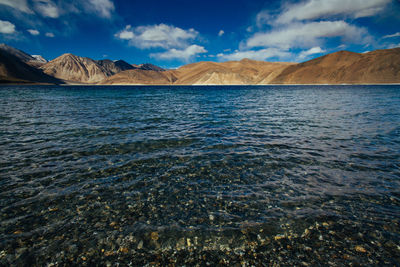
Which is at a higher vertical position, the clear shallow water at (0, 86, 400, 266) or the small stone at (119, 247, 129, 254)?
the clear shallow water at (0, 86, 400, 266)

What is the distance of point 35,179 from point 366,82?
776 ft

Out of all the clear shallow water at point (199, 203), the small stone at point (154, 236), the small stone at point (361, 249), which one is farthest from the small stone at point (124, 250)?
the small stone at point (361, 249)

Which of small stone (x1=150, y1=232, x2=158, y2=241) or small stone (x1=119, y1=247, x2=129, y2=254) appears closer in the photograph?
small stone (x1=119, y1=247, x2=129, y2=254)

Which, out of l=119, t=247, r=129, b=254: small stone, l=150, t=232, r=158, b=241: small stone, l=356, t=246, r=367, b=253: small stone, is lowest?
l=119, t=247, r=129, b=254: small stone

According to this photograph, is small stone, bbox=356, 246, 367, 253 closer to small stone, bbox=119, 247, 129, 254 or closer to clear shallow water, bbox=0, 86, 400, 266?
clear shallow water, bbox=0, 86, 400, 266

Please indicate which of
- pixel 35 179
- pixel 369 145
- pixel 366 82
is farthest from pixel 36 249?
pixel 366 82

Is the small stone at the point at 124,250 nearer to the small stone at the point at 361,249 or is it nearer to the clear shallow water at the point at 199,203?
the clear shallow water at the point at 199,203

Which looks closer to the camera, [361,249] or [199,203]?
[361,249]

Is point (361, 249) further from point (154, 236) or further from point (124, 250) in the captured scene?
point (124, 250)

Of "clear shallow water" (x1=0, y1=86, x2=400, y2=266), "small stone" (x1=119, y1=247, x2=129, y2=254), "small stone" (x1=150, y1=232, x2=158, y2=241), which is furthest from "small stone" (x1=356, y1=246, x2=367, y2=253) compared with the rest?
"small stone" (x1=119, y1=247, x2=129, y2=254)

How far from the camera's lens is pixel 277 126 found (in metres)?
15.7

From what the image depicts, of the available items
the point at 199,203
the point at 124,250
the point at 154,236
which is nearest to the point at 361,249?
the point at 199,203

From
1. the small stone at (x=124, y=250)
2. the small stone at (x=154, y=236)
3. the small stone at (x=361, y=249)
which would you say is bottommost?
the small stone at (x=124, y=250)

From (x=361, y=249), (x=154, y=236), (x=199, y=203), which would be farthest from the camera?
(x=199, y=203)
